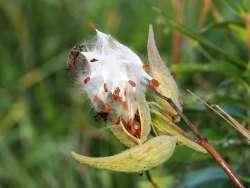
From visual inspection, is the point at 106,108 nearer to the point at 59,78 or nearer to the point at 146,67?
the point at 146,67

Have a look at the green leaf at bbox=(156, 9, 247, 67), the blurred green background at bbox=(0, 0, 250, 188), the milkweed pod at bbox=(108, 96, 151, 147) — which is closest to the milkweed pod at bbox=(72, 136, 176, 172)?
the milkweed pod at bbox=(108, 96, 151, 147)


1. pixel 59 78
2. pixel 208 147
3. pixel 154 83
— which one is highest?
pixel 154 83

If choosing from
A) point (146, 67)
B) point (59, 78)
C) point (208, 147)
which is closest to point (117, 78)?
point (146, 67)

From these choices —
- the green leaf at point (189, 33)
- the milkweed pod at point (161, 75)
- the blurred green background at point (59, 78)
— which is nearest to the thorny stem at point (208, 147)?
the milkweed pod at point (161, 75)

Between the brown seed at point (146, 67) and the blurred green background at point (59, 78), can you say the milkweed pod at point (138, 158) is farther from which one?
the blurred green background at point (59, 78)

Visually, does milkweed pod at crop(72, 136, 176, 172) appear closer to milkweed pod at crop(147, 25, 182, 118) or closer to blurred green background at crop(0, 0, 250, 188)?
milkweed pod at crop(147, 25, 182, 118)

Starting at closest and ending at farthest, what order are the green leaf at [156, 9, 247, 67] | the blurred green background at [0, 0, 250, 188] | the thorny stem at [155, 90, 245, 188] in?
1. the thorny stem at [155, 90, 245, 188]
2. the green leaf at [156, 9, 247, 67]
3. the blurred green background at [0, 0, 250, 188]
